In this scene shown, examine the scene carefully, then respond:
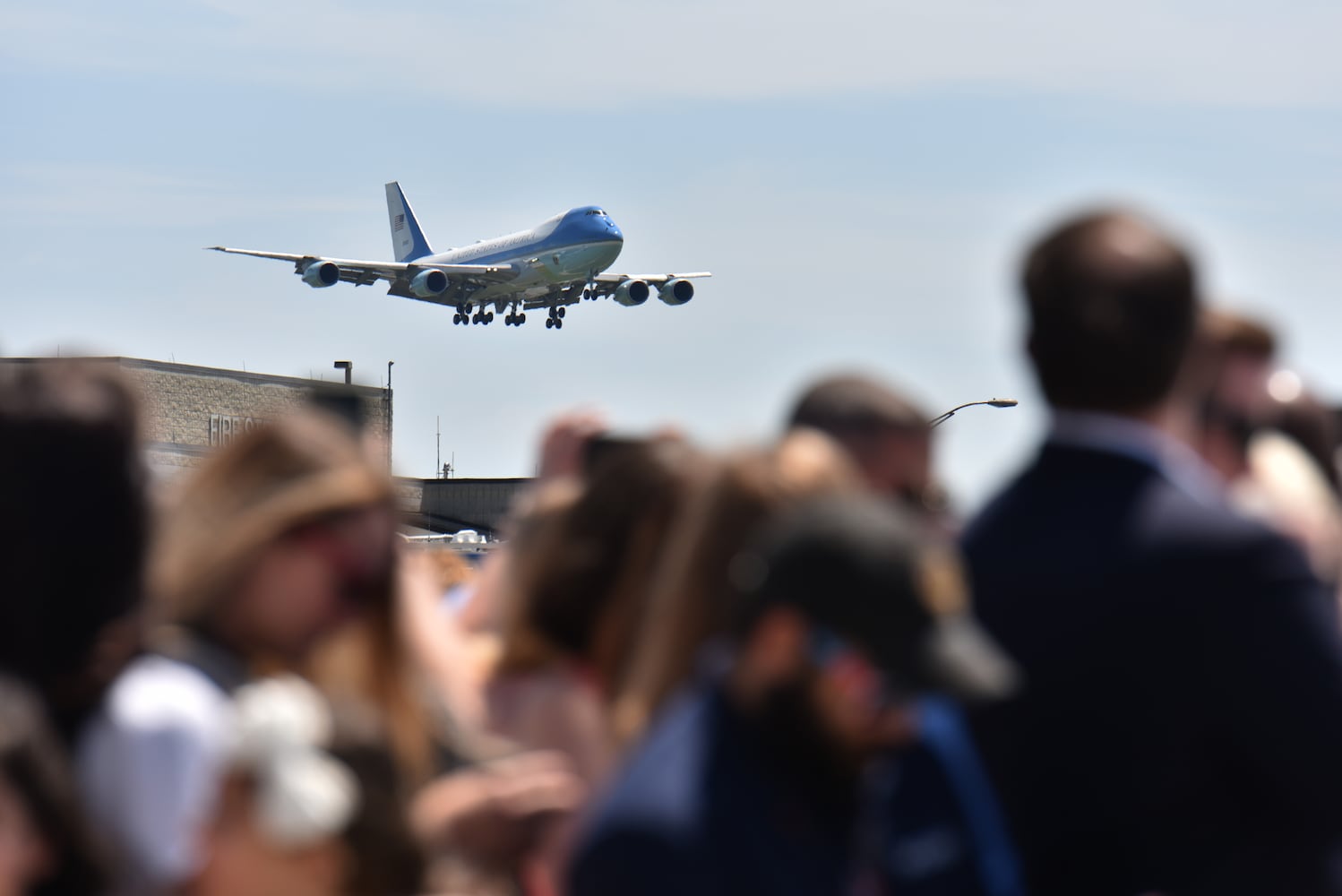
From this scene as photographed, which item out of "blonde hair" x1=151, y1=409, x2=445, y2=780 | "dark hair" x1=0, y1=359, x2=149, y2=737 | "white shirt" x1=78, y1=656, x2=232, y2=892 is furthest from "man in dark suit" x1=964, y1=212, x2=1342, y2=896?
"dark hair" x1=0, y1=359, x2=149, y2=737

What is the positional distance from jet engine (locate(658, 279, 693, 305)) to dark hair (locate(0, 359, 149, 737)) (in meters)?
47.5

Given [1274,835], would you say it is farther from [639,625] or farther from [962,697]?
[639,625]

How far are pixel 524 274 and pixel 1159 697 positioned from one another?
154ft

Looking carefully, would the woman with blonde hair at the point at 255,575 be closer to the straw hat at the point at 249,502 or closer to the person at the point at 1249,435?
the straw hat at the point at 249,502

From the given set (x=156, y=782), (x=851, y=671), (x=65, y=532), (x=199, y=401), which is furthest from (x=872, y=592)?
(x=199, y=401)

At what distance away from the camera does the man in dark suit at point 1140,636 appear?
9.23ft

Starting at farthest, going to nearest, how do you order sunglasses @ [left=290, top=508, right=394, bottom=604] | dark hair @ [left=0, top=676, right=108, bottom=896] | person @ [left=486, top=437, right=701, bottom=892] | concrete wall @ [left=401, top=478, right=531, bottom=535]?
concrete wall @ [left=401, top=478, right=531, bottom=535] → person @ [left=486, top=437, right=701, bottom=892] → sunglasses @ [left=290, top=508, right=394, bottom=604] → dark hair @ [left=0, top=676, right=108, bottom=896]

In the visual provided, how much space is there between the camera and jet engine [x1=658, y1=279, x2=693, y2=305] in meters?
50.4

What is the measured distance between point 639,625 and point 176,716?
945 mm

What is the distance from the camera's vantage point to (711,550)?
2.82m

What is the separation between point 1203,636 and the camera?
283cm

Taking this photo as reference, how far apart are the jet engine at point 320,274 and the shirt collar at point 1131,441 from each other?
145 feet

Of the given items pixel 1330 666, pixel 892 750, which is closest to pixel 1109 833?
pixel 1330 666

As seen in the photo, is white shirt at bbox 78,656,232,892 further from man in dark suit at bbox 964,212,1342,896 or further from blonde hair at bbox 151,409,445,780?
man in dark suit at bbox 964,212,1342,896
